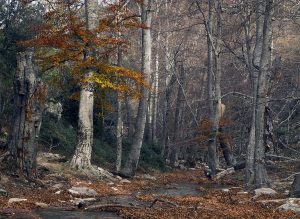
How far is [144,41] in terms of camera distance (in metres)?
21.8

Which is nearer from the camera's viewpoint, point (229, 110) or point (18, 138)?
point (18, 138)

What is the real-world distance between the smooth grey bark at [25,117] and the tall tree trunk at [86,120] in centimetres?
394

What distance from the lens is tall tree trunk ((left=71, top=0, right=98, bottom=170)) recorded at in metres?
18.3

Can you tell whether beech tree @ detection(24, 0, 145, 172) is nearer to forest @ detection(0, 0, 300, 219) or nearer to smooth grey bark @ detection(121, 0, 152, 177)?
forest @ detection(0, 0, 300, 219)

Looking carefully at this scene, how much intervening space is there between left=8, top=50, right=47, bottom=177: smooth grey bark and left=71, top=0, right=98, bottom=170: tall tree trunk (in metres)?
3.94

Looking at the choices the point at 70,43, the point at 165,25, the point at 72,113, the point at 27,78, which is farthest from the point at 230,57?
the point at 27,78

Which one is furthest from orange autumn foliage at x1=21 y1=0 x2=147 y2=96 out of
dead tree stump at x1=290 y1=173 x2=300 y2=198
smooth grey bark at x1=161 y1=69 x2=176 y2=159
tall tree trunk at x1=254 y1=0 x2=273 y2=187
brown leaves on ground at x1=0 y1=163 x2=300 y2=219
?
smooth grey bark at x1=161 y1=69 x2=176 y2=159

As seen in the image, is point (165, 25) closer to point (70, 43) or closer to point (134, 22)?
point (134, 22)

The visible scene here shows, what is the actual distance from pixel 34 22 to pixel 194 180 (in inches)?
431

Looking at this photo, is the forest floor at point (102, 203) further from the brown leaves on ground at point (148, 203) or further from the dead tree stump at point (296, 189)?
the dead tree stump at point (296, 189)

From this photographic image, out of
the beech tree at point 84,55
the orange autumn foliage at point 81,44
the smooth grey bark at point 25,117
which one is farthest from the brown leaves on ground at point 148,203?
the orange autumn foliage at point 81,44

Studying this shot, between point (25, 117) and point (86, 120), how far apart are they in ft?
14.7

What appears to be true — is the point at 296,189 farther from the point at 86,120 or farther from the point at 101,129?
the point at 101,129

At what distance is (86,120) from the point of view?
18.6 metres
